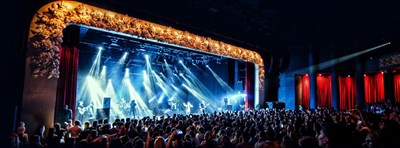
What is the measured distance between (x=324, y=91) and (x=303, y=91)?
2.16 metres

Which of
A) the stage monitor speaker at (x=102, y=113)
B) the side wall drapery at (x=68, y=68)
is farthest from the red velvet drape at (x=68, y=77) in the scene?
the stage monitor speaker at (x=102, y=113)

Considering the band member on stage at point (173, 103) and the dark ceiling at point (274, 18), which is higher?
the dark ceiling at point (274, 18)

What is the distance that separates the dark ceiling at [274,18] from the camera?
10.7 meters

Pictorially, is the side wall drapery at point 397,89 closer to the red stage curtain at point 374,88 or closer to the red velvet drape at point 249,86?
the red stage curtain at point 374,88

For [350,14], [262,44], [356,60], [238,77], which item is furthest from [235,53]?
[356,60]

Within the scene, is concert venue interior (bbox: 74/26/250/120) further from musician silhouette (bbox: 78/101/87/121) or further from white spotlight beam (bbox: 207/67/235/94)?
musician silhouette (bbox: 78/101/87/121)

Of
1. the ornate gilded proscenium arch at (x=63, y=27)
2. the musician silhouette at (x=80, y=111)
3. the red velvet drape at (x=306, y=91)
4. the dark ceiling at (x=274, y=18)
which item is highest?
the dark ceiling at (x=274, y=18)

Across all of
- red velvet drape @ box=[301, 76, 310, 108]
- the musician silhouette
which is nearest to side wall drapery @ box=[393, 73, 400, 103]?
red velvet drape @ box=[301, 76, 310, 108]

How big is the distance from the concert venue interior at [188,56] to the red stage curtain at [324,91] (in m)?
0.09

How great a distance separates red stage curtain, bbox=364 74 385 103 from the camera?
70.7 feet

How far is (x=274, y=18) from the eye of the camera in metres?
12.6

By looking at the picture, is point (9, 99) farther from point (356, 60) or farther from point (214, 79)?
point (356, 60)

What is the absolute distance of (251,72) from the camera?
19672 millimetres

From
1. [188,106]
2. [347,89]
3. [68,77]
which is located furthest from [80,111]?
[347,89]
